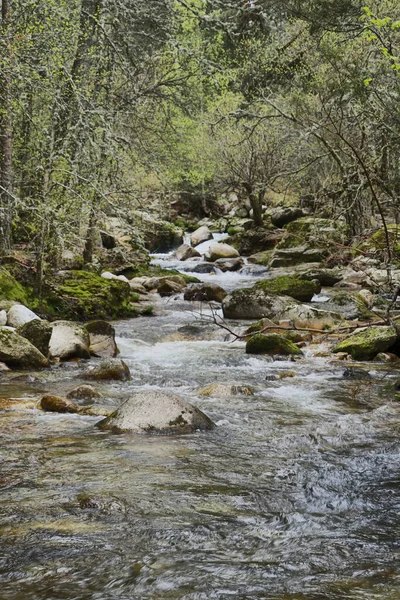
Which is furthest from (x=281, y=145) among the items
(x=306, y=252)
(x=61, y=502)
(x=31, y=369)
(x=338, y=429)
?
(x=61, y=502)

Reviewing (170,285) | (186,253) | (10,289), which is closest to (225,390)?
(10,289)

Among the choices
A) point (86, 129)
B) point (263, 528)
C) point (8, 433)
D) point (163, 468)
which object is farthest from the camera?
point (86, 129)

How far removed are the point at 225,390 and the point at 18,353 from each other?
3235 mm

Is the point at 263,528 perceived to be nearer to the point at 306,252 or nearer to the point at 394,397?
the point at 394,397

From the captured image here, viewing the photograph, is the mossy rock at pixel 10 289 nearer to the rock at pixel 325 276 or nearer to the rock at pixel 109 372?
the rock at pixel 109 372

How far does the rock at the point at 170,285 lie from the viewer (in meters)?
17.6

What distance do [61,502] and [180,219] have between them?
28890 mm

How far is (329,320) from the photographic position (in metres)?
12.2

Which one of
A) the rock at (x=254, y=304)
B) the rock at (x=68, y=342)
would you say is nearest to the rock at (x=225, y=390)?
the rock at (x=68, y=342)

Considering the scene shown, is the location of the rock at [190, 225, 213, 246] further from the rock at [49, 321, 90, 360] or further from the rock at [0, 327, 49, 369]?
the rock at [0, 327, 49, 369]

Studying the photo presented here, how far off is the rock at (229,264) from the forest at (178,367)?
0.06 m

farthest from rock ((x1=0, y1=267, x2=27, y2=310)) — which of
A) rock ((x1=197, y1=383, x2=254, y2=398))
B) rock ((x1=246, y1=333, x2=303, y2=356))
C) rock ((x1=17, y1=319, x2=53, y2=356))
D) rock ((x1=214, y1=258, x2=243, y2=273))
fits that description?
rock ((x1=214, y1=258, x2=243, y2=273))

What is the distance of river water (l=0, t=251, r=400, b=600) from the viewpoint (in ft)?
9.26

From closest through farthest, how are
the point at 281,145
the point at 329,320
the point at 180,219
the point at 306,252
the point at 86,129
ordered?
the point at 86,129 < the point at 329,320 < the point at 306,252 < the point at 281,145 < the point at 180,219
